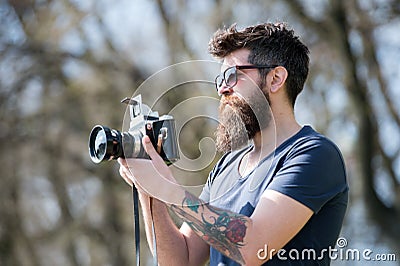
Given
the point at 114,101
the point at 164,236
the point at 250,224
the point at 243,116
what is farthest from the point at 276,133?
the point at 114,101

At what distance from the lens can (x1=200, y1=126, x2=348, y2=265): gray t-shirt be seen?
1982mm

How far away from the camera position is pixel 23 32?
29.3 feet

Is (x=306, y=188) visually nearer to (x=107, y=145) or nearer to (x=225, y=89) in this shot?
(x=225, y=89)

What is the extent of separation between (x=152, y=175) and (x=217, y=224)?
8.7 inches

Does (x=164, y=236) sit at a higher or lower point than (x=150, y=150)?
lower

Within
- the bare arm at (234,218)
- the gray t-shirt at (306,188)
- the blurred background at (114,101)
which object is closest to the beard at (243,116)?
the gray t-shirt at (306,188)

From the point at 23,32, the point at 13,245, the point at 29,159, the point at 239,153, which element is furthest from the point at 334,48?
the point at 239,153

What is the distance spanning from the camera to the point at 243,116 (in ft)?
7.07

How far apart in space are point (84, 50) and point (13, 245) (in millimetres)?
2864

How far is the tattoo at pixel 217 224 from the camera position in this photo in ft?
6.40

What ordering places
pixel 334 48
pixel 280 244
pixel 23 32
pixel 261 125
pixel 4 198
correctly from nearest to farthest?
pixel 280 244
pixel 261 125
pixel 334 48
pixel 23 32
pixel 4 198

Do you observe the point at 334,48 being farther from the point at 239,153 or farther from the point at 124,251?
the point at 239,153

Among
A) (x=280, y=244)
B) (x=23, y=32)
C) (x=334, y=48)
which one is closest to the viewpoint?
(x=280, y=244)

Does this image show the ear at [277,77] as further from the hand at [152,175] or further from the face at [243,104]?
the hand at [152,175]
